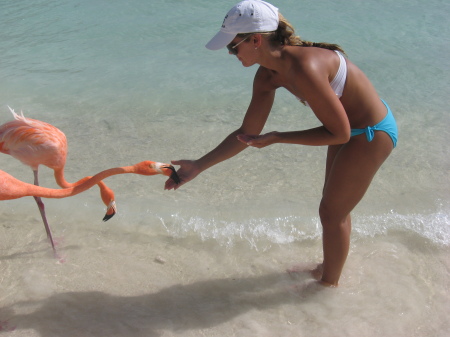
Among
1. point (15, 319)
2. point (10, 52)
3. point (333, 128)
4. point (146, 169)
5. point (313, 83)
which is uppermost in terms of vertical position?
point (313, 83)

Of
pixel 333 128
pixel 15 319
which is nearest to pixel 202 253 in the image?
pixel 15 319

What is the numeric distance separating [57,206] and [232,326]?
1975 mm

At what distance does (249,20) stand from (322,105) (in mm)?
503

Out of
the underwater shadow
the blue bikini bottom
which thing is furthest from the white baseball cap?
the underwater shadow

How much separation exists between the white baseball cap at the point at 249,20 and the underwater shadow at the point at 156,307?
1621 millimetres

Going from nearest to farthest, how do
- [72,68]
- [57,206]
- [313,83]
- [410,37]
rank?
[313,83], [57,206], [72,68], [410,37]

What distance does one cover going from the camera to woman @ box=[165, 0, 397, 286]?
7.13 feet

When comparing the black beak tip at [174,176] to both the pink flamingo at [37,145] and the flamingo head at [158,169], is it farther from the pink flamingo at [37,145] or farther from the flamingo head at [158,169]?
the pink flamingo at [37,145]

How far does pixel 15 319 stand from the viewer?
286 cm

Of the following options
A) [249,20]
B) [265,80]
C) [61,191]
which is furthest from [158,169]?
[249,20]

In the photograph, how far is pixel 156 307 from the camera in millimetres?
2982

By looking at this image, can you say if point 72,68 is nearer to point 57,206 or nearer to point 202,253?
point 57,206

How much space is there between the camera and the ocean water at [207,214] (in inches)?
115

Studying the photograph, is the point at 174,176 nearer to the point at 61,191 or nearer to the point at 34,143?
the point at 61,191
